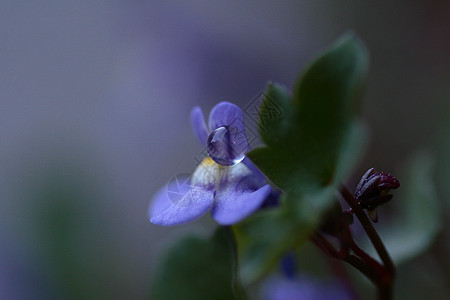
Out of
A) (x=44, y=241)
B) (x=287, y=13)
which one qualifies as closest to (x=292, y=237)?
(x=44, y=241)

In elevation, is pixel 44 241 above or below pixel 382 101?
above

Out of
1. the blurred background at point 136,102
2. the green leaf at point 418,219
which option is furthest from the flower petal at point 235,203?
the blurred background at point 136,102

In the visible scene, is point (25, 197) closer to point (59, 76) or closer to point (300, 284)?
point (300, 284)

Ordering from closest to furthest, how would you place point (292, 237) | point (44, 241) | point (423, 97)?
point (292, 237), point (44, 241), point (423, 97)

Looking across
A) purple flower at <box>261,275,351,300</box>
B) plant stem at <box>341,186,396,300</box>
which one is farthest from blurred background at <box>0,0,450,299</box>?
plant stem at <box>341,186,396,300</box>

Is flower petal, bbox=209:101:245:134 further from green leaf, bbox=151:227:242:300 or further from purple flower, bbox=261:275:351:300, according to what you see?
purple flower, bbox=261:275:351:300

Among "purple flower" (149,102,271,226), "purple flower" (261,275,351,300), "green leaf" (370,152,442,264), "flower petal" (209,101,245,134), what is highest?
"flower petal" (209,101,245,134)

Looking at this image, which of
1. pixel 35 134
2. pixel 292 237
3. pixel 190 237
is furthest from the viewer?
pixel 35 134
